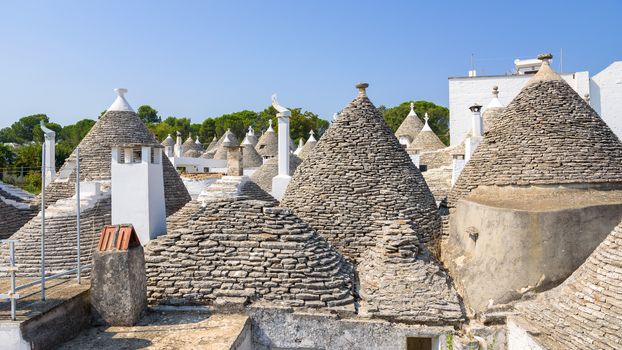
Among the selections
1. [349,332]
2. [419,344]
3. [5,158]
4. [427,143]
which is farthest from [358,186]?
[5,158]

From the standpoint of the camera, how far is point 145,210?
8469mm

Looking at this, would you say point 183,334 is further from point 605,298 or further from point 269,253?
point 605,298

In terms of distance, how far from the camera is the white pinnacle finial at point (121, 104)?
12492mm

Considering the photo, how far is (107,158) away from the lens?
38.3 ft

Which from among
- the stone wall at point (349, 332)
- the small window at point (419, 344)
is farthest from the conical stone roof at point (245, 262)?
the small window at point (419, 344)

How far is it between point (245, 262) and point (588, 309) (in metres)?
4.65

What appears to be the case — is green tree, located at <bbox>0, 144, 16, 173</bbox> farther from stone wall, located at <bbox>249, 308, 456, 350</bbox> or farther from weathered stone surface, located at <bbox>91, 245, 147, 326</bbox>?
stone wall, located at <bbox>249, 308, 456, 350</bbox>

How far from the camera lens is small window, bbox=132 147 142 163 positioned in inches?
339

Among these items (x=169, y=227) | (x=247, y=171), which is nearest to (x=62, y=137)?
(x=247, y=171)

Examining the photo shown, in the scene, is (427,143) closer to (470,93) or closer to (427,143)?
(427,143)

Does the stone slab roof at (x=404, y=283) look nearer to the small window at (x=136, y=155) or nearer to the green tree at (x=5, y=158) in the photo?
the small window at (x=136, y=155)

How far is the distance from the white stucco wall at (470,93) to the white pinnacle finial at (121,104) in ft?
60.6

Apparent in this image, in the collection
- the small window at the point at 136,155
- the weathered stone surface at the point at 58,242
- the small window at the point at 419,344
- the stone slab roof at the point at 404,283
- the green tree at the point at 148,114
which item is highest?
the green tree at the point at 148,114

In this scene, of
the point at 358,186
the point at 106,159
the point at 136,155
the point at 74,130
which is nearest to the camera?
the point at 136,155
